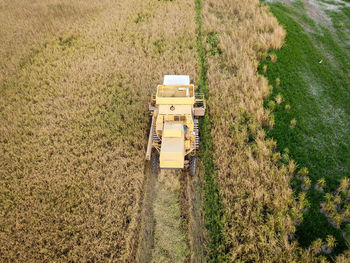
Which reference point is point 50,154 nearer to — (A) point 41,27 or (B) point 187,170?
(B) point 187,170

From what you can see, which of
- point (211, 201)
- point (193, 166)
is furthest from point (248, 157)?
point (211, 201)

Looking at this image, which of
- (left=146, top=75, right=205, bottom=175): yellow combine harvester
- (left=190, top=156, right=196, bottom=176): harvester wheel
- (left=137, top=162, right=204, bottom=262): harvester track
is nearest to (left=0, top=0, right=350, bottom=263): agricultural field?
(left=137, top=162, right=204, bottom=262): harvester track

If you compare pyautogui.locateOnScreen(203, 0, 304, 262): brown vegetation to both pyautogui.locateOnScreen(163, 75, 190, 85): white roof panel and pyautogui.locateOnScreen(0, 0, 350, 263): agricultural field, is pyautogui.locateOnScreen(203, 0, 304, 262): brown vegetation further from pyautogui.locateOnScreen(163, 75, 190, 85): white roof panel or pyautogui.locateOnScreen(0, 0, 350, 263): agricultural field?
pyautogui.locateOnScreen(163, 75, 190, 85): white roof panel

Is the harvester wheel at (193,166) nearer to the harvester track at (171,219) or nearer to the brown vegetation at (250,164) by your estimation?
the harvester track at (171,219)

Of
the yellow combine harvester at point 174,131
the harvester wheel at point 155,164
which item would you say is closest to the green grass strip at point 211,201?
the yellow combine harvester at point 174,131

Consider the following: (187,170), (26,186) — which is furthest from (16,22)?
(187,170)

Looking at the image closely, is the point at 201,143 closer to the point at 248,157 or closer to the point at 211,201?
the point at 248,157

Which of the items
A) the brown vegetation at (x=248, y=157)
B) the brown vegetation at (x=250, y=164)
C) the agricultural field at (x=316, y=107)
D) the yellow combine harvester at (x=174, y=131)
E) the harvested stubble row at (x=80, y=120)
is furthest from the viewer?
the yellow combine harvester at (x=174, y=131)
